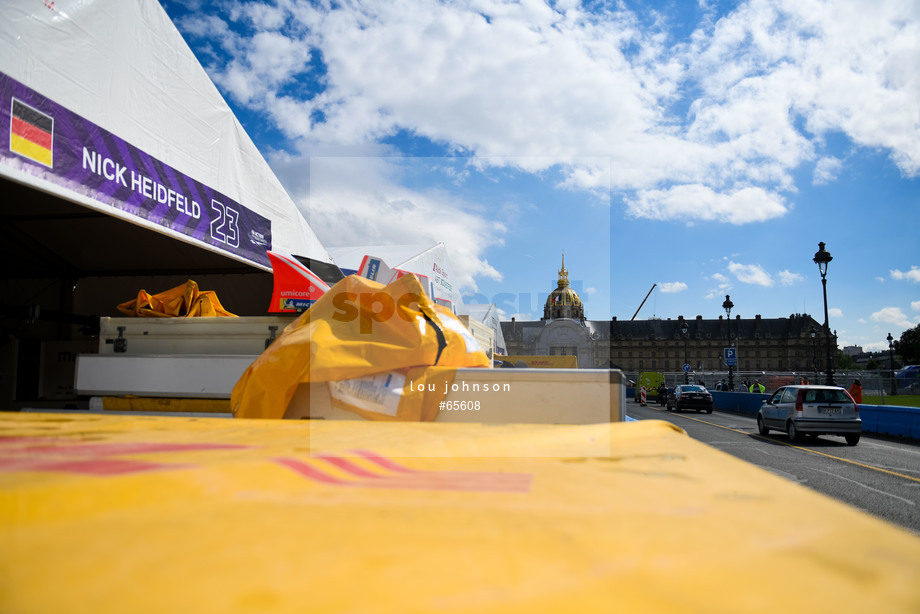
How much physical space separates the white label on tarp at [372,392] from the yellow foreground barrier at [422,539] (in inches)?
58.1

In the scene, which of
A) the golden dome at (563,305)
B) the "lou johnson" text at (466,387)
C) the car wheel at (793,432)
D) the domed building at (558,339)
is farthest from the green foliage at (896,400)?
the golden dome at (563,305)

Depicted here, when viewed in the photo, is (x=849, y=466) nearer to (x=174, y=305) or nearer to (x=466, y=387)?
(x=466, y=387)

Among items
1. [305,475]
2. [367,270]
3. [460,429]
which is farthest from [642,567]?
[367,270]

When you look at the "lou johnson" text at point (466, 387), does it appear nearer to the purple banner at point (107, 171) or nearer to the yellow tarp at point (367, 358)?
the yellow tarp at point (367, 358)

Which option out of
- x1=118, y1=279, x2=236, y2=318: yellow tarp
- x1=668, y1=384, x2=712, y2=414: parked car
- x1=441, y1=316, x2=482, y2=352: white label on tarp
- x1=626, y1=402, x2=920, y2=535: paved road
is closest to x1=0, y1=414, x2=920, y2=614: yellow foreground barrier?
x1=441, y1=316, x2=482, y2=352: white label on tarp

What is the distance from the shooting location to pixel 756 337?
10469cm

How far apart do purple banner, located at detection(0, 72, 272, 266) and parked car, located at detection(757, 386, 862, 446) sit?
13.6 metres

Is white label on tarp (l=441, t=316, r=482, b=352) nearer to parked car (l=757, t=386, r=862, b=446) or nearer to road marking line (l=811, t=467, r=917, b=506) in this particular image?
road marking line (l=811, t=467, r=917, b=506)

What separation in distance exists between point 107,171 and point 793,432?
15.5 m

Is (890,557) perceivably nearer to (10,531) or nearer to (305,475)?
(305,475)

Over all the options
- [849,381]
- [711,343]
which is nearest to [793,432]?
[849,381]

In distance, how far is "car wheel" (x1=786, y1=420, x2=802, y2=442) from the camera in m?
13.5

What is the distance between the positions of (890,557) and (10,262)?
11.5 m

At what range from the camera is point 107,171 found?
539 centimetres
